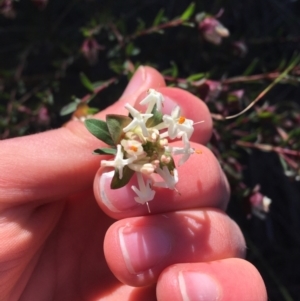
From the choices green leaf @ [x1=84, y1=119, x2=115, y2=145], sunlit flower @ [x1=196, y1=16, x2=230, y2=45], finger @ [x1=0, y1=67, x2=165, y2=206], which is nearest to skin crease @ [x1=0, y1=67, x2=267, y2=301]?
finger @ [x1=0, y1=67, x2=165, y2=206]

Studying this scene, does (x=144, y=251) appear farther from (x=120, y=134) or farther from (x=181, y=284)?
(x=120, y=134)

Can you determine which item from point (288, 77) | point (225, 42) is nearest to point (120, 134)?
point (288, 77)

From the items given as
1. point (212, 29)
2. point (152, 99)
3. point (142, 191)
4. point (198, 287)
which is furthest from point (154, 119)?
point (212, 29)

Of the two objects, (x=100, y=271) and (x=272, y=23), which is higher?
(x=272, y=23)

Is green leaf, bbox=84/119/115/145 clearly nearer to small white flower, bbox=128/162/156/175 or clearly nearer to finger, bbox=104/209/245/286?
small white flower, bbox=128/162/156/175

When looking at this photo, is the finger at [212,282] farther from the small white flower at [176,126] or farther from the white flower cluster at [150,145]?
the small white flower at [176,126]
